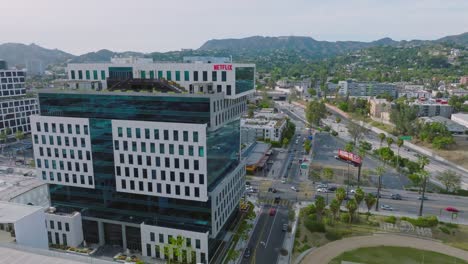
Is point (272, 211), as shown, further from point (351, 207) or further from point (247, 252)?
point (247, 252)

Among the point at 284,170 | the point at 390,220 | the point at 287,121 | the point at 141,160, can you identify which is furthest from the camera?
the point at 287,121

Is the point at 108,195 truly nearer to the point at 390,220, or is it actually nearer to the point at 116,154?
the point at 116,154

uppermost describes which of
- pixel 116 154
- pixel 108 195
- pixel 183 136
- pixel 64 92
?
pixel 64 92

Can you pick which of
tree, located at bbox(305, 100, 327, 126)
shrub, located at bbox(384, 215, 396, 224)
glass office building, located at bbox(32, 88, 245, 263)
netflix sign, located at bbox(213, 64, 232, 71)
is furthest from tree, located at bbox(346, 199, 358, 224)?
tree, located at bbox(305, 100, 327, 126)

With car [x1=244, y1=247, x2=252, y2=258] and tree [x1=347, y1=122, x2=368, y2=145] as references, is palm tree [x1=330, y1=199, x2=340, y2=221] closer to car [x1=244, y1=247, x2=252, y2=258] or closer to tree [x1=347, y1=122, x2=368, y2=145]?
car [x1=244, y1=247, x2=252, y2=258]

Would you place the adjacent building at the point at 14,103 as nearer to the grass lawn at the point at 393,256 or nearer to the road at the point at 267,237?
the road at the point at 267,237

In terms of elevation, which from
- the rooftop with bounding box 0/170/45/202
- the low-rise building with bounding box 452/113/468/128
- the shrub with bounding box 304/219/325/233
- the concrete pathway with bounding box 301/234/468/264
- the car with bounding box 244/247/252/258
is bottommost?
the car with bounding box 244/247/252/258

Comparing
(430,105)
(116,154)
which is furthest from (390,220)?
(430,105)

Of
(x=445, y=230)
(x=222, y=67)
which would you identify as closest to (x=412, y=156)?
(x=445, y=230)

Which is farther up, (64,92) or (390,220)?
(64,92)
